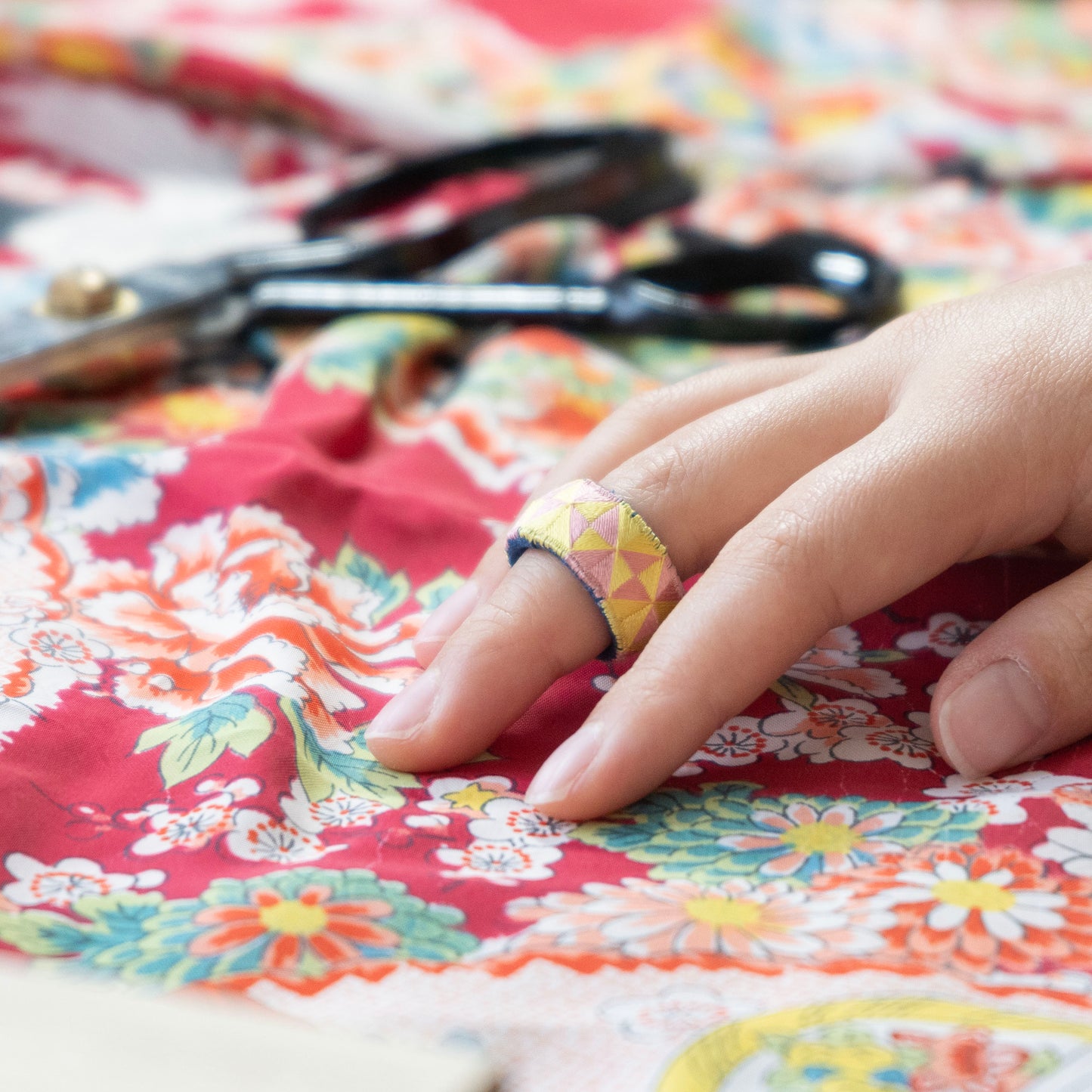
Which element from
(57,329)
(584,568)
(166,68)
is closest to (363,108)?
(166,68)

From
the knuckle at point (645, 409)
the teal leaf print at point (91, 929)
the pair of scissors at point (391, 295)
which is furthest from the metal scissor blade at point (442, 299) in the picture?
the teal leaf print at point (91, 929)

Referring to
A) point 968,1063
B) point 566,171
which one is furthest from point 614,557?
point 566,171

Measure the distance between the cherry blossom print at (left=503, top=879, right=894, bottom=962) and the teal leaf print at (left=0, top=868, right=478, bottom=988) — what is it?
3cm

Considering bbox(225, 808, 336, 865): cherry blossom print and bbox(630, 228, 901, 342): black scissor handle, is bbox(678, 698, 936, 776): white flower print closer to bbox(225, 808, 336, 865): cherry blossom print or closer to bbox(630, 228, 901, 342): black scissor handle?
bbox(225, 808, 336, 865): cherry blossom print

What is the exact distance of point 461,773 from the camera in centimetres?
47

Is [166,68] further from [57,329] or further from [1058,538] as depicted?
[1058,538]

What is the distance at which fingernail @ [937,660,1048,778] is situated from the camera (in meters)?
0.45

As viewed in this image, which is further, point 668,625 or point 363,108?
point 363,108

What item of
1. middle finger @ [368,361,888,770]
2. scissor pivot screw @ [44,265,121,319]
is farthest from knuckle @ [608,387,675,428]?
scissor pivot screw @ [44,265,121,319]

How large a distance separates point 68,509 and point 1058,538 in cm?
50

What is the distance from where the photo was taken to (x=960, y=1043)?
329 millimetres

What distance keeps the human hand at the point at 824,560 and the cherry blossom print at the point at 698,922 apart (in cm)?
4

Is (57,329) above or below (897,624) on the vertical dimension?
above

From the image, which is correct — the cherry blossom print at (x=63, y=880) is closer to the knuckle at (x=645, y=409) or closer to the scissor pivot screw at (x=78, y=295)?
the knuckle at (x=645, y=409)
